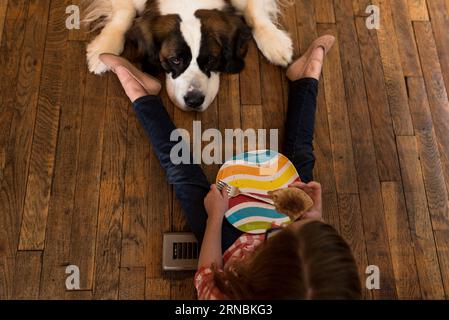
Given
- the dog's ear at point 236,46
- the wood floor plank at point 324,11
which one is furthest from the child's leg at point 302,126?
the wood floor plank at point 324,11

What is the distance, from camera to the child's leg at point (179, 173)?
127cm

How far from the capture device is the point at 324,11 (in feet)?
5.39

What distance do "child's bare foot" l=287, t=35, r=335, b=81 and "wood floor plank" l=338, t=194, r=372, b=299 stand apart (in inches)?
16.3

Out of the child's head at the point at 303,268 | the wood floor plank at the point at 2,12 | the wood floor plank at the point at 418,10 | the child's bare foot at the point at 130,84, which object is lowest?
the child's head at the point at 303,268

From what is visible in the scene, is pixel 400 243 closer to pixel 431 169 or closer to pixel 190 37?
pixel 431 169

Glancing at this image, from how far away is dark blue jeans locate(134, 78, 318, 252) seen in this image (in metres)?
1.28

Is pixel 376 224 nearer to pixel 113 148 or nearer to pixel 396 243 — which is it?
pixel 396 243

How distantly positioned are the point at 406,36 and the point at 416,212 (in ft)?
2.18

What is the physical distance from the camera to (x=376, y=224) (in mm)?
1375

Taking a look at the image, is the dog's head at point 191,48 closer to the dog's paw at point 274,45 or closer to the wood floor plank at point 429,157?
the dog's paw at point 274,45

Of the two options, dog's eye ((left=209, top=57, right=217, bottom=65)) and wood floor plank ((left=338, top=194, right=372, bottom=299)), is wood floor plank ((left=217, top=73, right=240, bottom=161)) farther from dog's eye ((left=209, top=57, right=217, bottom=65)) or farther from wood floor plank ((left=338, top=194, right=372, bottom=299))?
wood floor plank ((left=338, top=194, right=372, bottom=299))

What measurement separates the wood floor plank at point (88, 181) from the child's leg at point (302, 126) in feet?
1.95

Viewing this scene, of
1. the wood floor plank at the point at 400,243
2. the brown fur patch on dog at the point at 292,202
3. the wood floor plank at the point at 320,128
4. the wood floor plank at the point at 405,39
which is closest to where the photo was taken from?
the brown fur patch on dog at the point at 292,202

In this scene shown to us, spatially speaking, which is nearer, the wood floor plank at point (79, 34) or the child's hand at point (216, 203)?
the child's hand at point (216, 203)
